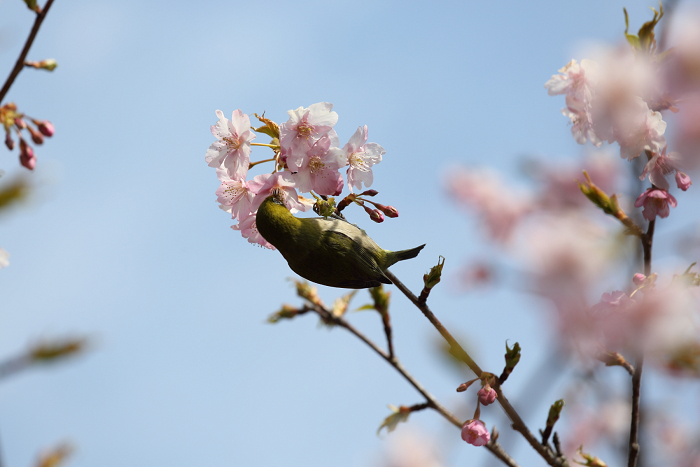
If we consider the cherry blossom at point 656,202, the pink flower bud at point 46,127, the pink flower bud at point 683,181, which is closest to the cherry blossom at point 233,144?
the pink flower bud at point 46,127

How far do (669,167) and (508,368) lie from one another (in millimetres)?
1476

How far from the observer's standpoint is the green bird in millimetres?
2725

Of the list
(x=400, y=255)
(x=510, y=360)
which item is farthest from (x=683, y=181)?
(x=400, y=255)

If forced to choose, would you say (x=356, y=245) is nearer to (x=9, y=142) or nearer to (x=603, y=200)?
(x=603, y=200)

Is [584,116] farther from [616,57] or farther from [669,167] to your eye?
[669,167]

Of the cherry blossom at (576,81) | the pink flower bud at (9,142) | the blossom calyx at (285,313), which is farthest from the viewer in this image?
the blossom calyx at (285,313)

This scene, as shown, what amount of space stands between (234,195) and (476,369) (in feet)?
5.13

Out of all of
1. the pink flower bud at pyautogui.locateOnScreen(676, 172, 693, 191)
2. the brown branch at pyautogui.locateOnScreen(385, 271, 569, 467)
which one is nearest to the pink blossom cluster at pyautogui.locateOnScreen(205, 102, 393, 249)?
the brown branch at pyautogui.locateOnScreen(385, 271, 569, 467)

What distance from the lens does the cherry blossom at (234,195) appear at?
9.58ft

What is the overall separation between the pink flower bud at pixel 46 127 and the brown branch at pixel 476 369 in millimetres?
2382

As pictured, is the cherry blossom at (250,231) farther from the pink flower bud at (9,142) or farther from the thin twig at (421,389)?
the pink flower bud at (9,142)

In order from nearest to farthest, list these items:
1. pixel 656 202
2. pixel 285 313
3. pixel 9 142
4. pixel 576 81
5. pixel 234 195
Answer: pixel 656 202, pixel 234 195, pixel 576 81, pixel 9 142, pixel 285 313

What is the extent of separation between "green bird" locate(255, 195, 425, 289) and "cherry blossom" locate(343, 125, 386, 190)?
27cm

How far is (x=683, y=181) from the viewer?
9.61ft
